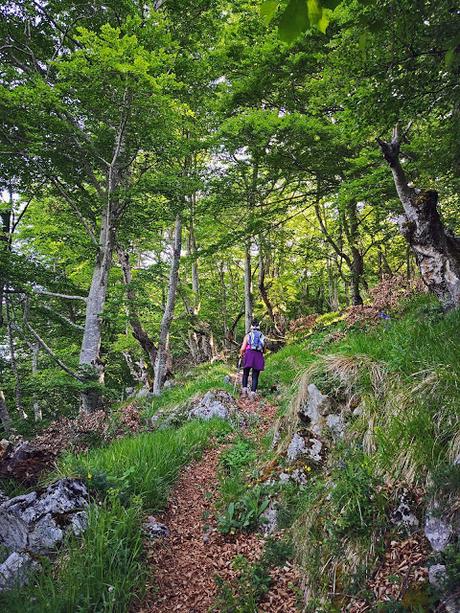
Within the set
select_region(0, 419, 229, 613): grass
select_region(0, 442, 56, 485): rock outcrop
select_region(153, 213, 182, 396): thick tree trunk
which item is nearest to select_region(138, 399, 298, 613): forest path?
select_region(0, 419, 229, 613): grass

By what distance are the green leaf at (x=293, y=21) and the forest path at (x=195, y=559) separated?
3.98 m

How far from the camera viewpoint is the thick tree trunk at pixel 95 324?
8.64 m

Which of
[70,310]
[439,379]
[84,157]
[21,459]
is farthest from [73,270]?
[439,379]

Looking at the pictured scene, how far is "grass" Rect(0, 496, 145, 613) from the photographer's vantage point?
2885 millimetres

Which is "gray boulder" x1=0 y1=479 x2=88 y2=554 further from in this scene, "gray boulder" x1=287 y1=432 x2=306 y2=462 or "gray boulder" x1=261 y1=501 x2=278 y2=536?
"gray boulder" x1=287 y1=432 x2=306 y2=462

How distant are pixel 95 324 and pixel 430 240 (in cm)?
799

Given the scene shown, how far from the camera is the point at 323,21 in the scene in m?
1.65

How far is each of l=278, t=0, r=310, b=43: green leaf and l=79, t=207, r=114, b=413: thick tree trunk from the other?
26.3 feet

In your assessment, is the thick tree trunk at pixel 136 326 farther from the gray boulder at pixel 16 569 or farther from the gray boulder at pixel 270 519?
the gray boulder at pixel 16 569

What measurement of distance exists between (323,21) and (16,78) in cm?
998

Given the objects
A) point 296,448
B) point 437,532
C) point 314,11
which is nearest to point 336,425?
point 296,448

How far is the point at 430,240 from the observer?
5.82 m

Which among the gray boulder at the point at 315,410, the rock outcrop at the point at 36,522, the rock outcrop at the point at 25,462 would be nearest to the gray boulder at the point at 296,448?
the gray boulder at the point at 315,410

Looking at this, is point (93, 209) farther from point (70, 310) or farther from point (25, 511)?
point (25, 511)
